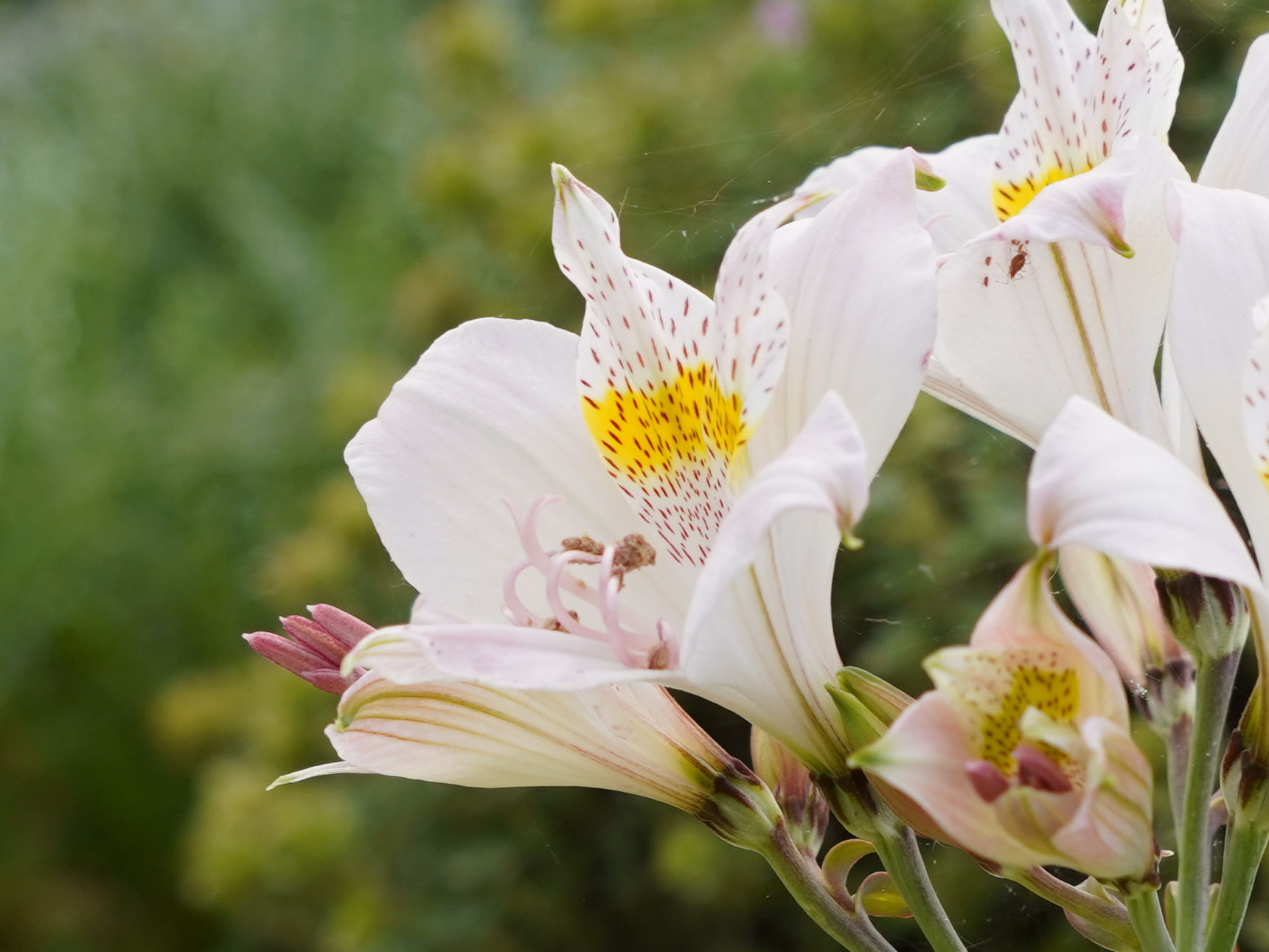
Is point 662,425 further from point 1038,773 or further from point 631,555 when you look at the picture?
point 1038,773

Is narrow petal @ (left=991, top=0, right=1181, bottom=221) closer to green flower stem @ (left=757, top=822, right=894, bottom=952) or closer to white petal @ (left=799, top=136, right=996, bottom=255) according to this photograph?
white petal @ (left=799, top=136, right=996, bottom=255)

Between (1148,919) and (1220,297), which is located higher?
(1220,297)

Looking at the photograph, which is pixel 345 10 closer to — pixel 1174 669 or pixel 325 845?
pixel 325 845

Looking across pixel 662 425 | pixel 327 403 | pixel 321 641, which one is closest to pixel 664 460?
pixel 662 425

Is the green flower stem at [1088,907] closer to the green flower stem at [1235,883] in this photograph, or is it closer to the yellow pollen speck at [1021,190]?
the green flower stem at [1235,883]

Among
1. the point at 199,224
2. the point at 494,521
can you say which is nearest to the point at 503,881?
the point at 494,521

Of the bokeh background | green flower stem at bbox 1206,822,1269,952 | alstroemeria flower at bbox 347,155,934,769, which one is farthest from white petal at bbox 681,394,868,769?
the bokeh background
